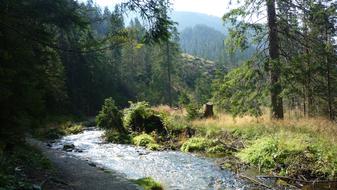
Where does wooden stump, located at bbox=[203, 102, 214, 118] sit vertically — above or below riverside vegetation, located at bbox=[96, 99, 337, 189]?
above

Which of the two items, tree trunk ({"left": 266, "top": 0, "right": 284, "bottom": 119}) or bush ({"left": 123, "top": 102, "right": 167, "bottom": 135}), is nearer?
tree trunk ({"left": 266, "top": 0, "right": 284, "bottom": 119})

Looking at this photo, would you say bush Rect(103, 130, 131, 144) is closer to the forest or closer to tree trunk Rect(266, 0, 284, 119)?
the forest

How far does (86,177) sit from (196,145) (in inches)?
250

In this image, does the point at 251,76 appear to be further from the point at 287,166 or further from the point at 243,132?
the point at 287,166

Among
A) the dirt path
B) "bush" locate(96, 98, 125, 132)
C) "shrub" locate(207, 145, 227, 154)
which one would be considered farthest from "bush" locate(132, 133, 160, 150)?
the dirt path

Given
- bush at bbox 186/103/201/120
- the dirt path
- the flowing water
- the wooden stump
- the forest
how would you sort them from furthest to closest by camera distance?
1. the wooden stump
2. bush at bbox 186/103/201/120
3. the flowing water
4. the dirt path
5. the forest

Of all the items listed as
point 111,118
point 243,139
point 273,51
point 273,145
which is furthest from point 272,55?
point 111,118

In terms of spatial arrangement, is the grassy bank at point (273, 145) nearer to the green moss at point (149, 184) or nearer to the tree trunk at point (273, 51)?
the tree trunk at point (273, 51)

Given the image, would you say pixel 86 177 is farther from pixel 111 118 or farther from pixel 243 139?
pixel 111 118

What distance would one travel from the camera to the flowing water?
1070 cm

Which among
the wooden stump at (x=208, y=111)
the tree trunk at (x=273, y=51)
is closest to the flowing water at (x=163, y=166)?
the tree trunk at (x=273, y=51)

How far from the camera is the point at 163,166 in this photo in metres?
13.0

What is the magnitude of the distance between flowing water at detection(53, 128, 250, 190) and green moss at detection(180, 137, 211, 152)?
66 centimetres

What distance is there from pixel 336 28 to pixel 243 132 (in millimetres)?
11111
